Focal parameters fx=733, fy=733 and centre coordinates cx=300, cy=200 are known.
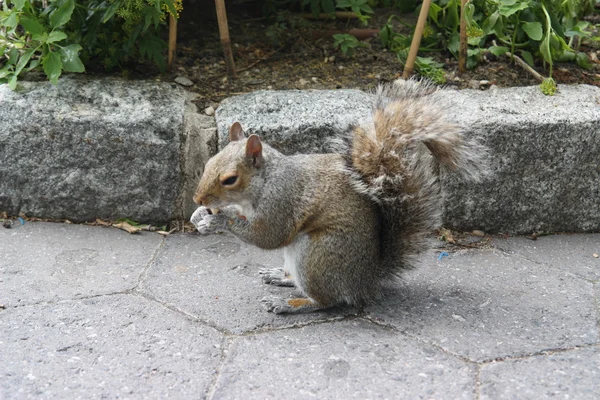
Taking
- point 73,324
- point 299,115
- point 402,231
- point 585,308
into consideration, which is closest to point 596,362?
point 585,308

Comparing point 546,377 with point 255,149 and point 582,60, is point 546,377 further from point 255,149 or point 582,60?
point 582,60

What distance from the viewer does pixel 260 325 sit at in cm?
230

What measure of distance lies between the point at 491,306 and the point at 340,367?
63 centimetres

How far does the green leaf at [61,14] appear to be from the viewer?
2734mm

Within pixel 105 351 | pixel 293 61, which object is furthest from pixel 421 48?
pixel 105 351

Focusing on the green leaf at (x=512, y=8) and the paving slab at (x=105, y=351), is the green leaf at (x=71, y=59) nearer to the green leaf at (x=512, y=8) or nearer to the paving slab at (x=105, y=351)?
the paving slab at (x=105, y=351)

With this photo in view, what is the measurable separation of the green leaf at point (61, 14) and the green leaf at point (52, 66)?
12cm

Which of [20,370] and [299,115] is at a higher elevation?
[299,115]

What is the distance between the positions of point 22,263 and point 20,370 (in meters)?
0.68

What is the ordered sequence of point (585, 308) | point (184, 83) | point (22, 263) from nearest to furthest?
1. point (585, 308)
2. point (22, 263)
3. point (184, 83)

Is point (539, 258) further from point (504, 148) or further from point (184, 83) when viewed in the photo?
point (184, 83)

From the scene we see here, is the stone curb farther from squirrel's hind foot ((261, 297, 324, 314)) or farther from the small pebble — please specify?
squirrel's hind foot ((261, 297, 324, 314))

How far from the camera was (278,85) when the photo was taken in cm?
312

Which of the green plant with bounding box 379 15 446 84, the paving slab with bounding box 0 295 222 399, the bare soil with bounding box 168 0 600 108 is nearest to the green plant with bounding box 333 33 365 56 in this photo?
the bare soil with bounding box 168 0 600 108
